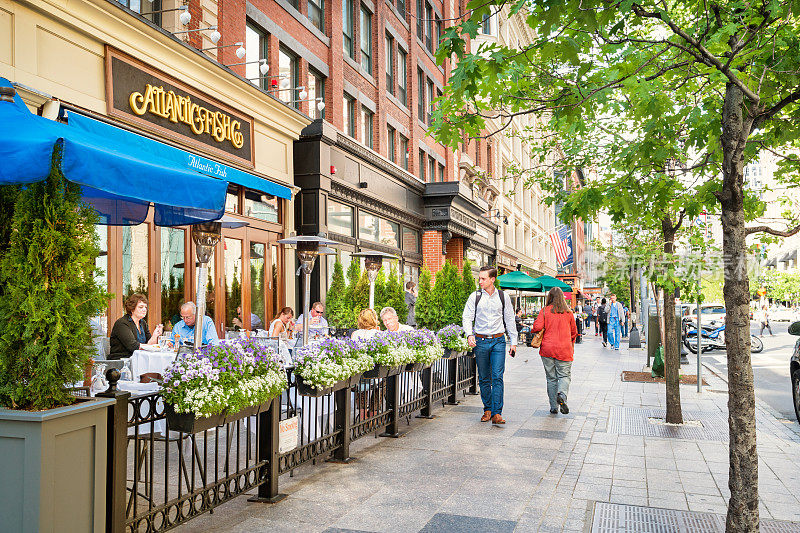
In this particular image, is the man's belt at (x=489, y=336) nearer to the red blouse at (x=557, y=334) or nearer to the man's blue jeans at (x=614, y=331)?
the red blouse at (x=557, y=334)

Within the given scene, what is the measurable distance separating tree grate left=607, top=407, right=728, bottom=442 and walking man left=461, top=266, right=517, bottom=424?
5.28 feet

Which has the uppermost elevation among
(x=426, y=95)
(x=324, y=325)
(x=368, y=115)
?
(x=426, y=95)

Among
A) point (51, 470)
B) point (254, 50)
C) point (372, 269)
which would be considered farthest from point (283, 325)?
point (51, 470)

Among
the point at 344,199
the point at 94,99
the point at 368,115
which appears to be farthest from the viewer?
the point at 368,115

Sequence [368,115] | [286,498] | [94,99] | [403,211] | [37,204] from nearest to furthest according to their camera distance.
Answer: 1. [37,204]
2. [286,498]
3. [94,99]
4. [368,115]
5. [403,211]

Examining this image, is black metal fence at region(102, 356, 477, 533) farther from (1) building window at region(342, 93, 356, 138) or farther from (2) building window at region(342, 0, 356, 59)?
(2) building window at region(342, 0, 356, 59)

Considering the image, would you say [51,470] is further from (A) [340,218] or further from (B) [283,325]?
(A) [340,218]

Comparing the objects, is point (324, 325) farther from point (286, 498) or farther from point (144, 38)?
point (286, 498)

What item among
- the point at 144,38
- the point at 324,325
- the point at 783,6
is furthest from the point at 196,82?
the point at 783,6

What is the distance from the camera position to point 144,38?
34.4 feet

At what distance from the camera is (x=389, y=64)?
22.7m

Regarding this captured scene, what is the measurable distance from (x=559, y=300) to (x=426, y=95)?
18463 millimetres

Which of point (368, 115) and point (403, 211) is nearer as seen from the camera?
point (368, 115)

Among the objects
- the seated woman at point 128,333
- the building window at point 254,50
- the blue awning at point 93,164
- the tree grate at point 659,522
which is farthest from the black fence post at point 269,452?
the building window at point 254,50
